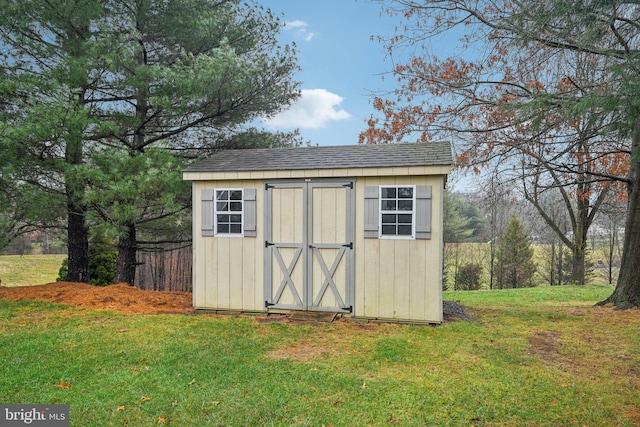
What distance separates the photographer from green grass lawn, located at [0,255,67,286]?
15.1m

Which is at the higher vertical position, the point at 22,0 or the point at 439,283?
the point at 22,0

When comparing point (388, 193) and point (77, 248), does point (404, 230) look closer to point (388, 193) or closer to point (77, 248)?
point (388, 193)

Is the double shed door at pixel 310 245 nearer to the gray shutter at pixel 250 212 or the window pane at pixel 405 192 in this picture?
the gray shutter at pixel 250 212

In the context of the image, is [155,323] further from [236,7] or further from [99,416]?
[236,7]

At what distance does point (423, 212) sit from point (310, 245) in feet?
5.90

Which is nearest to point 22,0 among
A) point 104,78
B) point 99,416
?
point 104,78

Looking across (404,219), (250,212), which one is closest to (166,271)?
(250,212)

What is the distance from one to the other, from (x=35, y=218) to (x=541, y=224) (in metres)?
20.9

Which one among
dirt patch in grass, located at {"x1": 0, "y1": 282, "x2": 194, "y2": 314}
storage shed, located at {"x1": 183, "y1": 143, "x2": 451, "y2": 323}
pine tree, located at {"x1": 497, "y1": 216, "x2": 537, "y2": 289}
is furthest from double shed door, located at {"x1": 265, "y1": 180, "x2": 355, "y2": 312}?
pine tree, located at {"x1": 497, "y1": 216, "x2": 537, "y2": 289}

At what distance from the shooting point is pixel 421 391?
3.57 meters

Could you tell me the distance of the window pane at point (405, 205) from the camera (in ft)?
19.8

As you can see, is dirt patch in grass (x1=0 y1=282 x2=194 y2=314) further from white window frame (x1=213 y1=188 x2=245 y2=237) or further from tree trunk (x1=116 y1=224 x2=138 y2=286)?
white window frame (x1=213 y1=188 x2=245 y2=237)

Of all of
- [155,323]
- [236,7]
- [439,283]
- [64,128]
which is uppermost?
[236,7]

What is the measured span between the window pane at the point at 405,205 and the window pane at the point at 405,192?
6cm
